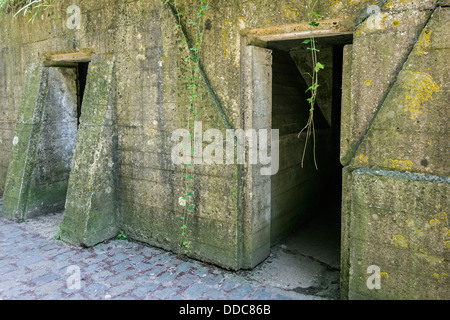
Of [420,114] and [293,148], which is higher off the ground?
[420,114]

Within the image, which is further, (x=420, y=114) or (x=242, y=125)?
(x=242, y=125)

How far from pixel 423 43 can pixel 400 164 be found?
3.38 feet

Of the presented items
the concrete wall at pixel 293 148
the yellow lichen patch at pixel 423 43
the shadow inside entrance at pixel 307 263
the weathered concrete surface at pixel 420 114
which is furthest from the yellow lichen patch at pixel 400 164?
the concrete wall at pixel 293 148

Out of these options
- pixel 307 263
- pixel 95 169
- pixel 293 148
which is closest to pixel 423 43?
pixel 293 148

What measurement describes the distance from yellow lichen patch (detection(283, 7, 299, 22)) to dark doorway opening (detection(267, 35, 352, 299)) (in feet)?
2.58

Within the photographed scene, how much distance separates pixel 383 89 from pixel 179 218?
292cm

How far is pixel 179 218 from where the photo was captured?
476 cm

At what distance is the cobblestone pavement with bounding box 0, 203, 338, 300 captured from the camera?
152 inches

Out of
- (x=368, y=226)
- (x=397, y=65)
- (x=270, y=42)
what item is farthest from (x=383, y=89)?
(x=270, y=42)

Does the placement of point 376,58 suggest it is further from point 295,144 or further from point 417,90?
point 295,144

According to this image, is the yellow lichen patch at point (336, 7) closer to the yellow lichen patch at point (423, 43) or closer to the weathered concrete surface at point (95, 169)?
the yellow lichen patch at point (423, 43)

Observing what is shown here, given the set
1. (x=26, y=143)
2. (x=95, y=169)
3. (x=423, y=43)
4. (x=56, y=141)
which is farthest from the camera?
(x=56, y=141)

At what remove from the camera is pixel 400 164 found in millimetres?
3143
